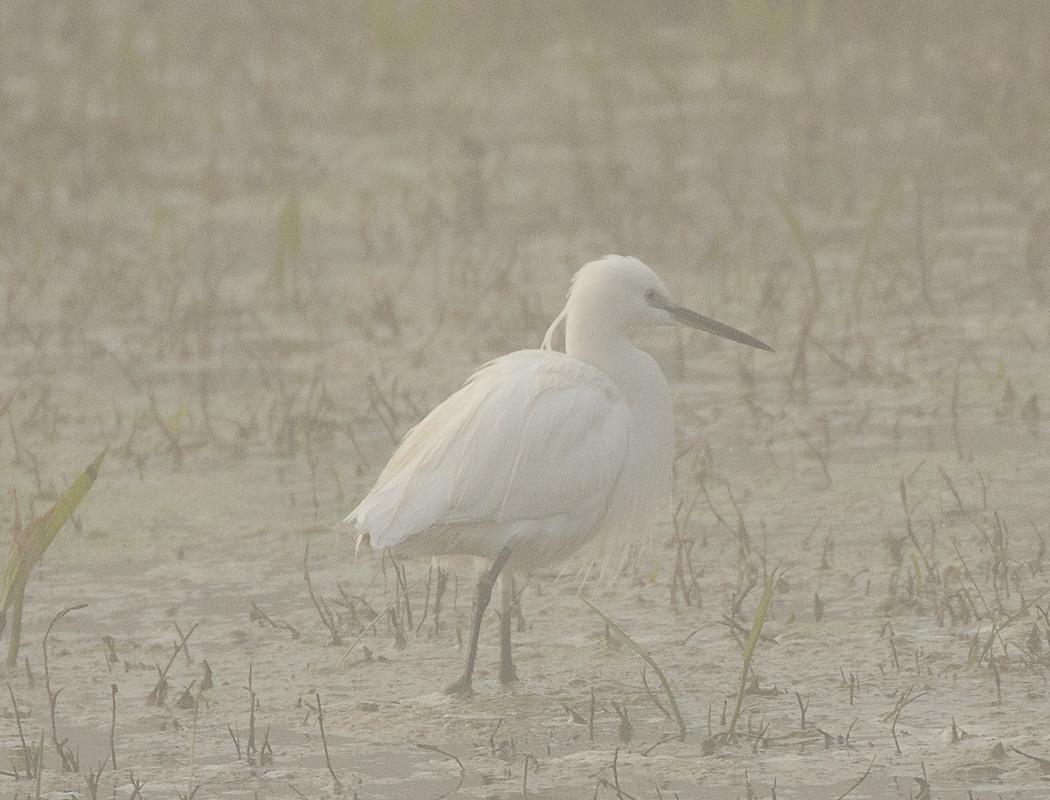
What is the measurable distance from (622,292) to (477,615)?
882mm

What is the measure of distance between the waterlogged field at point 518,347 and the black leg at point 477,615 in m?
0.08

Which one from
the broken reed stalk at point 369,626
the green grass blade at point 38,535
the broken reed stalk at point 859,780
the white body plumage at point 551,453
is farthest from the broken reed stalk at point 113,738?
the broken reed stalk at point 859,780

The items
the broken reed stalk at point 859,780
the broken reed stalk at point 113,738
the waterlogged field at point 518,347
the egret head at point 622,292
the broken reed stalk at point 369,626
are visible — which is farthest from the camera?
the egret head at point 622,292

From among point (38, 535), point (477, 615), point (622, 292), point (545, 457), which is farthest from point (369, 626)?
point (622, 292)

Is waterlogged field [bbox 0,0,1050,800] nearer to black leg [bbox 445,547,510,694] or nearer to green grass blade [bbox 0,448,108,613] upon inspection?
black leg [bbox 445,547,510,694]

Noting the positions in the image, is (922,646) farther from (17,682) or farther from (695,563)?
(17,682)

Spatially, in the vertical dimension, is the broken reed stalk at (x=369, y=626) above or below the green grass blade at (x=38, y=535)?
below

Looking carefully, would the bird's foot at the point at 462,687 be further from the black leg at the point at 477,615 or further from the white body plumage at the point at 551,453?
the white body plumage at the point at 551,453

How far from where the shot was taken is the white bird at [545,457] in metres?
4.40

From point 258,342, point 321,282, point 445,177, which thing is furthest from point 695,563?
point 445,177

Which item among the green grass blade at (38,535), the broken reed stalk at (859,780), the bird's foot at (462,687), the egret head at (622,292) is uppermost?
the egret head at (622,292)

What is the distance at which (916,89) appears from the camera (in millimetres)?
11430

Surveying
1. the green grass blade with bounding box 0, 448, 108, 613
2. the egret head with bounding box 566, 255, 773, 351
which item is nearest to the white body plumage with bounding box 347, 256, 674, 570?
the egret head with bounding box 566, 255, 773, 351

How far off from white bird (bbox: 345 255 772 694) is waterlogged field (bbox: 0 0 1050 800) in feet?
0.80
